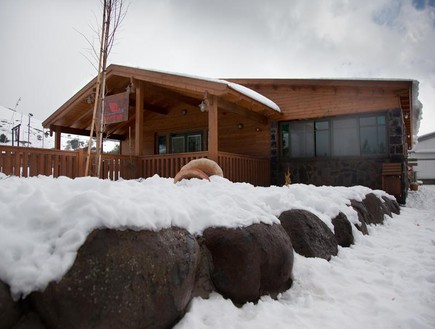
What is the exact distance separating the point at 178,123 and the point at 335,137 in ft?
22.0

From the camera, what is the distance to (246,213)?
2.59m

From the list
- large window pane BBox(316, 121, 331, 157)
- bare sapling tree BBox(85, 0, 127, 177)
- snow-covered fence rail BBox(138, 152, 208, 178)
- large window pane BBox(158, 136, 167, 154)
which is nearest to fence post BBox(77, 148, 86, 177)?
bare sapling tree BBox(85, 0, 127, 177)

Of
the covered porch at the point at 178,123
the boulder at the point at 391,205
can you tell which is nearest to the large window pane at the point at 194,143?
the covered porch at the point at 178,123

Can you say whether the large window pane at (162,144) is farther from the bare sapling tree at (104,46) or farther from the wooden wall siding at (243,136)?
the bare sapling tree at (104,46)

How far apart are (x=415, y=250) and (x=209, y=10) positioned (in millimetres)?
12665

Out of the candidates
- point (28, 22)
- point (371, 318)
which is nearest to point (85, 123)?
point (28, 22)

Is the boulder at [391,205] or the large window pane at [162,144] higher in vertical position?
the large window pane at [162,144]

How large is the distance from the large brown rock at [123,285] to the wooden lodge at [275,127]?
19.4ft

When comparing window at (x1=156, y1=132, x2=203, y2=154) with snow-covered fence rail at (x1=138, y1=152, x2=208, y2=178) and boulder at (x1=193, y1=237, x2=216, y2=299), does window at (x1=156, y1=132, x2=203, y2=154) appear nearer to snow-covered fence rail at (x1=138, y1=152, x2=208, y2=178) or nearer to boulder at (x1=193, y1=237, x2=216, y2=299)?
snow-covered fence rail at (x1=138, y1=152, x2=208, y2=178)

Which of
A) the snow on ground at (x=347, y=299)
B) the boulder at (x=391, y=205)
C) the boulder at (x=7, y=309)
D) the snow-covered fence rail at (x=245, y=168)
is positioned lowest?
the snow on ground at (x=347, y=299)

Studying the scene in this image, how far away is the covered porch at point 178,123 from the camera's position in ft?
26.2

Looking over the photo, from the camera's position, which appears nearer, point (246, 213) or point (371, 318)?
point (371, 318)

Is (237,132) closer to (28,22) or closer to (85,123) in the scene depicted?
(85,123)

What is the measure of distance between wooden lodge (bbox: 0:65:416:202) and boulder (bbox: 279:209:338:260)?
4.73 metres
